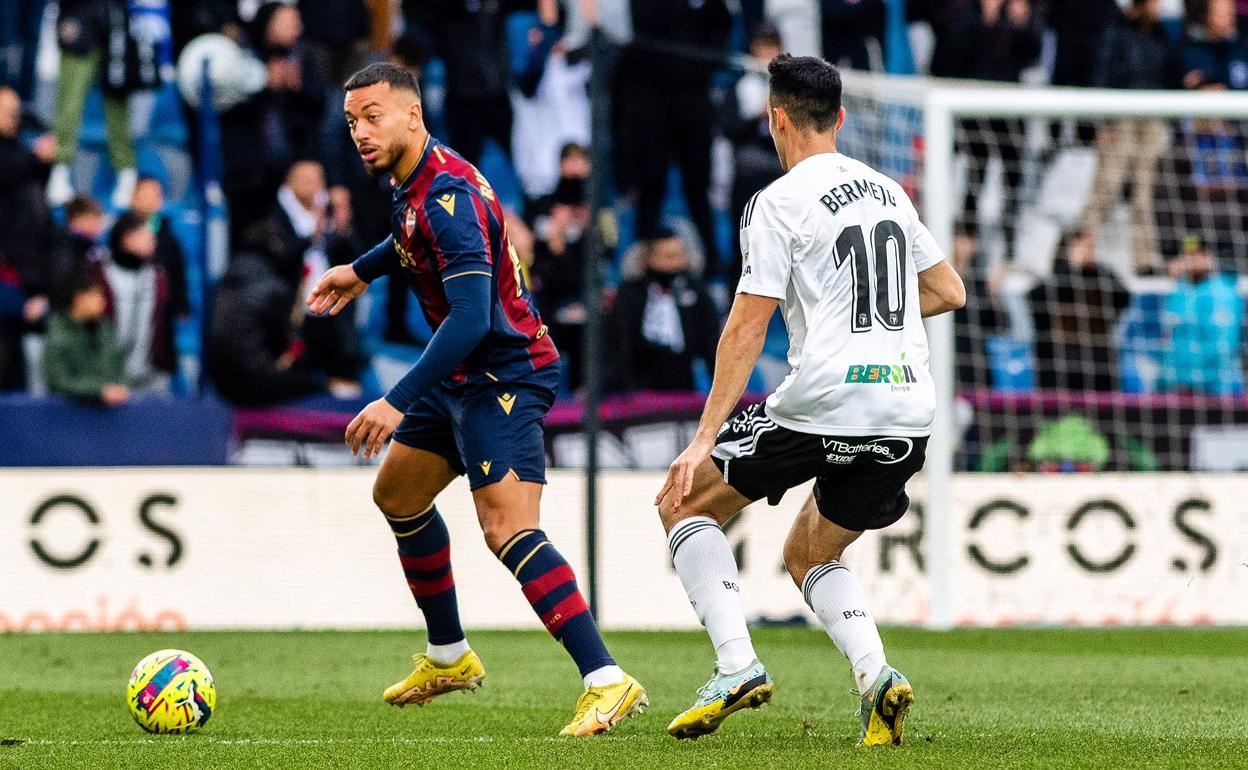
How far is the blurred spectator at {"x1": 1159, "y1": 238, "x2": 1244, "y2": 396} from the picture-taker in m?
12.7

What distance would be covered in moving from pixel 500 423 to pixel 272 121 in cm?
743

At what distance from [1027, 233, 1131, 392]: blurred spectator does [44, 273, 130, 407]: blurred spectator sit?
5935 mm

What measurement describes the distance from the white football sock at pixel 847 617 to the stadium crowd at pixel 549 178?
6.48m

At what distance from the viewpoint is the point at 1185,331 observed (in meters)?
12.8

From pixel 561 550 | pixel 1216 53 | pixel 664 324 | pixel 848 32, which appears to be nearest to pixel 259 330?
pixel 561 550

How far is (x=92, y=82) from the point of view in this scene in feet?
44.0

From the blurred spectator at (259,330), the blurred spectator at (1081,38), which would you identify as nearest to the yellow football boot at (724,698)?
the blurred spectator at (259,330)

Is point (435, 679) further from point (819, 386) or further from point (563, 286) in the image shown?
point (563, 286)

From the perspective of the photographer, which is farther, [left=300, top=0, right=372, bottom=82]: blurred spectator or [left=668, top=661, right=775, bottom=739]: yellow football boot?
[left=300, top=0, right=372, bottom=82]: blurred spectator

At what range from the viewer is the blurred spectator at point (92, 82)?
43.2 feet

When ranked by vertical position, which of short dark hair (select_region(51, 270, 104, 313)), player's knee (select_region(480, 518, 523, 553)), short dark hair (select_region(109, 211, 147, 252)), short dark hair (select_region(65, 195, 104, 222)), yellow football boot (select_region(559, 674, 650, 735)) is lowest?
yellow football boot (select_region(559, 674, 650, 735))

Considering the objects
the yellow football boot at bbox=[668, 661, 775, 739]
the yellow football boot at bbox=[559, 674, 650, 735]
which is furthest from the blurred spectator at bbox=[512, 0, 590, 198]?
the yellow football boot at bbox=[668, 661, 775, 739]

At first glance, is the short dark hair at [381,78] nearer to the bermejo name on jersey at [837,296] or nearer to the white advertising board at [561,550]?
the bermejo name on jersey at [837,296]

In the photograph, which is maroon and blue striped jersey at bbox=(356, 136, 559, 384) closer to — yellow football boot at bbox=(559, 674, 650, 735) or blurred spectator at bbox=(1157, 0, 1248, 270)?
yellow football boot at bbox=(559, 674, 650, 735)
